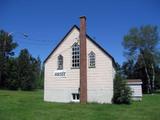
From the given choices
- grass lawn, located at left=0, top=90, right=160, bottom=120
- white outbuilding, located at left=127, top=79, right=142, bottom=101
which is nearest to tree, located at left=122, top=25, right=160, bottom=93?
white outbuilding, located at left=127, top=79, right=142, bottom=101

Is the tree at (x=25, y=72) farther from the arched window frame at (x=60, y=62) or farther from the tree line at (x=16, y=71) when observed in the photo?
the arched window frame at (x=60, y=62)

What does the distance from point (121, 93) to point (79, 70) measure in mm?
5069

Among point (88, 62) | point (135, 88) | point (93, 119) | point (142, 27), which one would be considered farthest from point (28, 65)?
point (93, 119)

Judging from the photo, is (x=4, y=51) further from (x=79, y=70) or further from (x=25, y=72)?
(x=79, y=70)

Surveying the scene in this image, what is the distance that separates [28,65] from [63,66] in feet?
182

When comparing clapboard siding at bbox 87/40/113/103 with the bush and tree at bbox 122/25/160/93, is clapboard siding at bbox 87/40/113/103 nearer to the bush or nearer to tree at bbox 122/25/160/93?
the bush

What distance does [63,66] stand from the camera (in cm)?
3055

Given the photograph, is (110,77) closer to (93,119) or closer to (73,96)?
(73,96)

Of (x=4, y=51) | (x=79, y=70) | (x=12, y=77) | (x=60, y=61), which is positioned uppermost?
(x=4, y=51)

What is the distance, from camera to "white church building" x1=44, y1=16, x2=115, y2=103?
2867 centimetres

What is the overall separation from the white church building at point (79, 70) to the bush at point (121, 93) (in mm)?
530

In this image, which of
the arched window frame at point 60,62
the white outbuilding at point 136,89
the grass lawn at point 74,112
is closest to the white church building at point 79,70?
the arched window frame at point 60,62

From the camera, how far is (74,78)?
29.8 m

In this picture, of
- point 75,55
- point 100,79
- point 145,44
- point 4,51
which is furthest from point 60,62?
point 4,51
